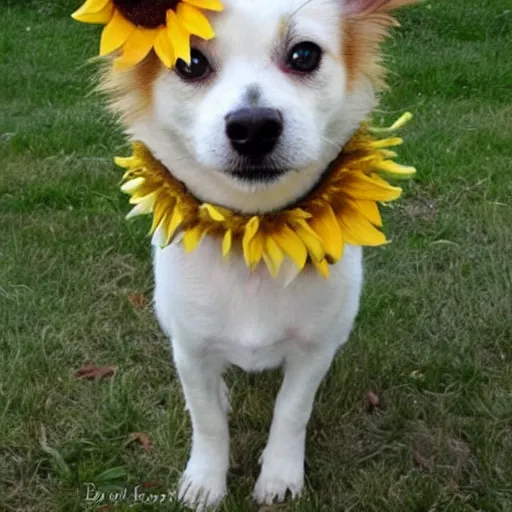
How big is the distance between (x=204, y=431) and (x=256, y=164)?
80 cm

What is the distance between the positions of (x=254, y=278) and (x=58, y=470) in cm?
81

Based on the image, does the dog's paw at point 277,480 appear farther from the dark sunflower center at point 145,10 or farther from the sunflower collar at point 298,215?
the dark sunflower center at point 145,10

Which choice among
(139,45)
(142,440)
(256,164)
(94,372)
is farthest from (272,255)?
(94,372)

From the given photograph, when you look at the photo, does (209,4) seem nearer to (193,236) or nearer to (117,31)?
(117,31)

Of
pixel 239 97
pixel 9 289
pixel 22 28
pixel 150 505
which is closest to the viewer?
Result: pixel 239 97

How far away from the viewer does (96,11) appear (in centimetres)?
183

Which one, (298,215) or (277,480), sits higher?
(298,215)

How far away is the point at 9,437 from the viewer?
8.34 feet

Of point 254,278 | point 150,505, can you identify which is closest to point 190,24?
point 254,278

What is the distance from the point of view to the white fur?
184 cm

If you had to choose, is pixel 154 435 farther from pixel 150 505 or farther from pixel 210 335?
pixel 210 335

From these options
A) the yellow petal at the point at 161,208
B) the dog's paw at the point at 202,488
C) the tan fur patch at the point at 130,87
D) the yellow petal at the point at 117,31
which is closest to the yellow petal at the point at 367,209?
the yellow petal at the point at 161,208

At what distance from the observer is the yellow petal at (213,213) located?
6.57 ft

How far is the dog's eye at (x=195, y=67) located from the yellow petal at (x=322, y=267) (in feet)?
1.68
